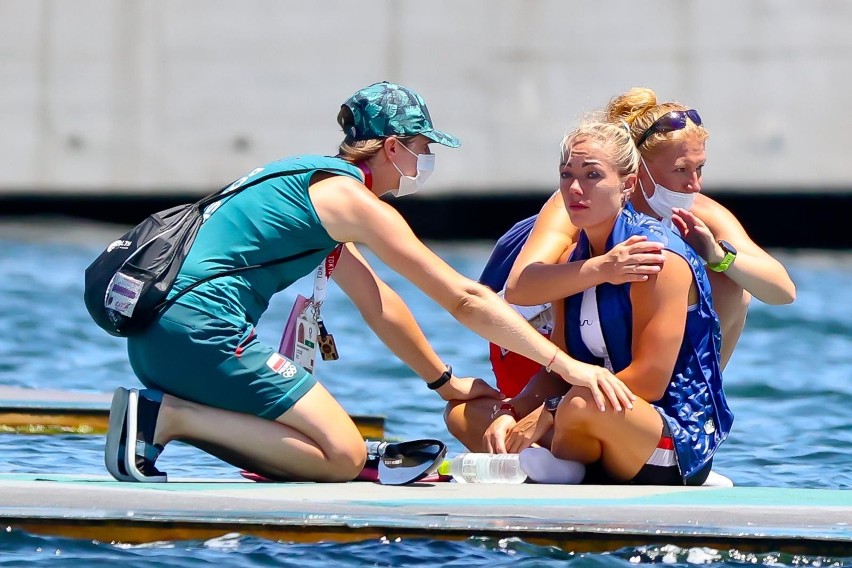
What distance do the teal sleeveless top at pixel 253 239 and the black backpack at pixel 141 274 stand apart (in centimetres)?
2

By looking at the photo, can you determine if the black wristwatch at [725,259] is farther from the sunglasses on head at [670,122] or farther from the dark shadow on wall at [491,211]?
the dark shadow on wall at [491,211]

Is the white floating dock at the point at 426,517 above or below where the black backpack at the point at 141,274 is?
below

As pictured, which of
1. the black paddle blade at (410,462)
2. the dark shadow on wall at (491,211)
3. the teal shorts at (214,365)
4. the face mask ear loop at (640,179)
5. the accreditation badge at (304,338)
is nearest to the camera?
the teal shorts at (214,365)

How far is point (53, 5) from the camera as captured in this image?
1541cm

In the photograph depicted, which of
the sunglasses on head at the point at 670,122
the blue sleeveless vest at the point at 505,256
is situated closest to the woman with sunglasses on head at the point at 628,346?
the sunglasses on head at the point at 670,122

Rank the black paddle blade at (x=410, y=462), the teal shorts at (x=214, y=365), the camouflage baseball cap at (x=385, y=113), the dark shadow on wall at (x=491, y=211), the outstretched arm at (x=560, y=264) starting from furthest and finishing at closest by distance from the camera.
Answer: the dark shadow on wall at (x=491, y=211), the camouflage baseball cap at (x=385, y=113), the black paddle blade at (x=410, y=462), the teal shorts at (x=214, y=365), the outstretched arm at (x=560, y=264)

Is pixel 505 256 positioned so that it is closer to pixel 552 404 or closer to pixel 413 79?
pixel 552 404

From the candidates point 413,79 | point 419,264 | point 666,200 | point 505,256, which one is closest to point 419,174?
point 419,264

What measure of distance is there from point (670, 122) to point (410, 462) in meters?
1.43

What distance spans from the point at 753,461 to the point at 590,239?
2102mm

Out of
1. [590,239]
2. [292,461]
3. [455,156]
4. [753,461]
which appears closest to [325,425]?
[292,461]

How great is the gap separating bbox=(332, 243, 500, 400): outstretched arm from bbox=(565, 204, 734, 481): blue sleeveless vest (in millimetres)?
691

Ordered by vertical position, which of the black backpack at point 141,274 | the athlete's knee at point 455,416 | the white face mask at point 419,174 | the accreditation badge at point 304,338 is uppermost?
the white face mask at point 419,174

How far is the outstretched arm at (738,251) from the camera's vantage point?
4.84m
